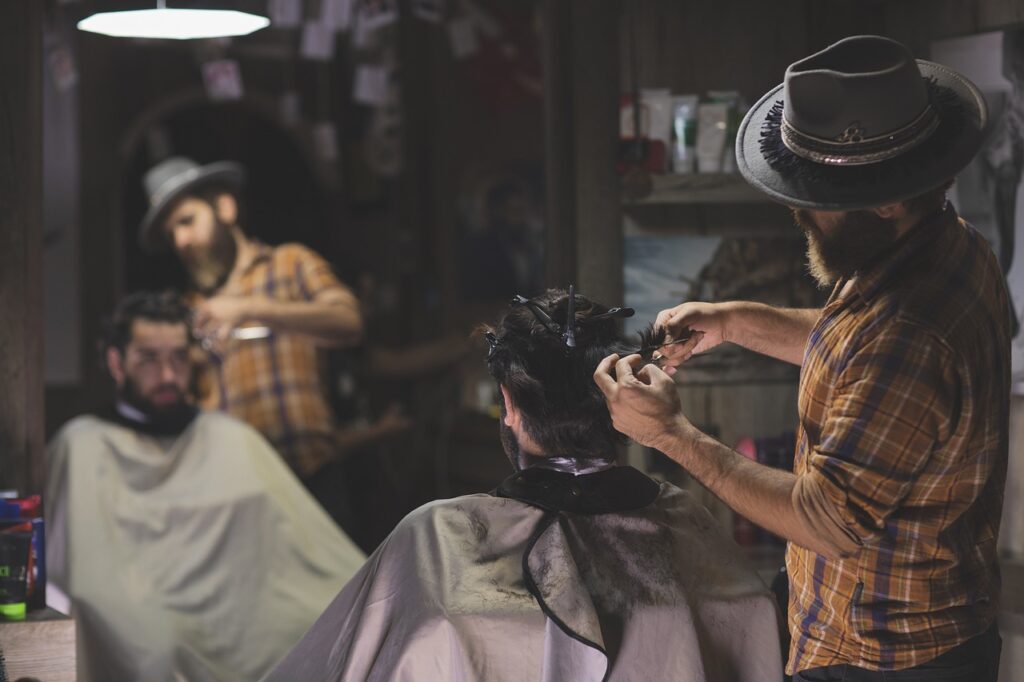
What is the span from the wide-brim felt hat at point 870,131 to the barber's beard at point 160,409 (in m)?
2.58

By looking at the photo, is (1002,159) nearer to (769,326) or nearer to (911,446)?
(769,326)

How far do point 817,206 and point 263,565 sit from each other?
252 cm

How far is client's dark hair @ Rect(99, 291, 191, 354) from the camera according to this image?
3881 mm

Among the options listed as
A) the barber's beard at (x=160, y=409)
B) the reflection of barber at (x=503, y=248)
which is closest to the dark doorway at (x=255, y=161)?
the reflection of barber at (x=503, y=248)

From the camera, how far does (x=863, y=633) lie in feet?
5.50

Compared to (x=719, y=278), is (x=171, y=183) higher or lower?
higher

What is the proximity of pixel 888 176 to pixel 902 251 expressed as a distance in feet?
0.38

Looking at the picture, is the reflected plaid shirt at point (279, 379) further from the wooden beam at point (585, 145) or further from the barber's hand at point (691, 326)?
the barber's hand at point (691, 326)

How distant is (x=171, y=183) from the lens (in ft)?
15.8

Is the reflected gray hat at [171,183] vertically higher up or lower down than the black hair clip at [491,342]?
higher up

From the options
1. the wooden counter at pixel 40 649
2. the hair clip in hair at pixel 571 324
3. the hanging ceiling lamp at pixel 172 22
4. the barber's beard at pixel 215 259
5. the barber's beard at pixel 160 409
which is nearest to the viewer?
the hair clip in hair at pixel 571 324

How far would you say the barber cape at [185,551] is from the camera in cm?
327

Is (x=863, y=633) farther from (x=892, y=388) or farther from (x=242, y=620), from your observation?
(x=242, y=620)

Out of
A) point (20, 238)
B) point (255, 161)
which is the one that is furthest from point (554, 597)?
point (255, 161)
